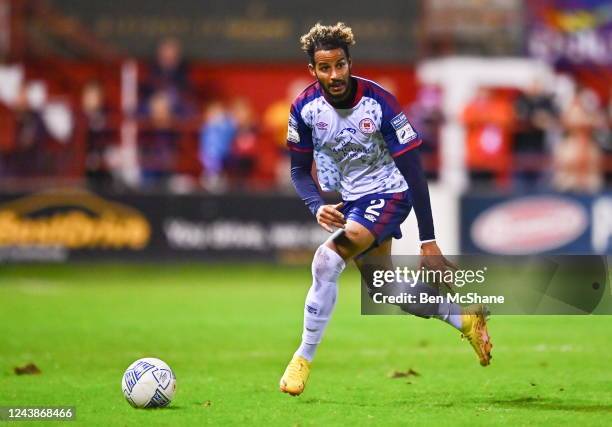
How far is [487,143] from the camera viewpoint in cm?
2039

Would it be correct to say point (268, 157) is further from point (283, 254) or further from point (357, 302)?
point (357, 302)

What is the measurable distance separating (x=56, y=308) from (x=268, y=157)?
257 inches

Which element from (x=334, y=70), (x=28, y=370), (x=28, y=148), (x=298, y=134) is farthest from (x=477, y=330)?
(x=28, y=148)

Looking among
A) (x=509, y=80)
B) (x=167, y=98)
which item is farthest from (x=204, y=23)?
(x=509, y=80)

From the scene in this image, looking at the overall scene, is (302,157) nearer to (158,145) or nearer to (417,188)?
(417,188)

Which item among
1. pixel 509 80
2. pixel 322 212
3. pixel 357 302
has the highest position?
pixel 509 80

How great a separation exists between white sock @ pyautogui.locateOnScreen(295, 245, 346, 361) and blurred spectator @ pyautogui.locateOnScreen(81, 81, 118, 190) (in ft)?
37.1

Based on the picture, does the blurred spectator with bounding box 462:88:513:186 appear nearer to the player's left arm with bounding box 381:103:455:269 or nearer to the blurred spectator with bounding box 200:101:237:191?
the blurred spectator with bounding box 200:101:237:191

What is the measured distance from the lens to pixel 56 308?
15.0 meters

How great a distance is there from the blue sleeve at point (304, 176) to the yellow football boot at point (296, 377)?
1007 mm

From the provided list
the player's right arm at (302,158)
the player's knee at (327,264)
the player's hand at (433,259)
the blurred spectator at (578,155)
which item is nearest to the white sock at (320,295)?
the player's knee at (327,264)

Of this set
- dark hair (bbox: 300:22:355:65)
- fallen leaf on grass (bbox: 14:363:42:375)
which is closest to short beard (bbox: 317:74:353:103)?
dark hair (bbox: 300:22:355:65)

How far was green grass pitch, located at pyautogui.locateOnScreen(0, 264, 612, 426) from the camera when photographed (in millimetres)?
8031

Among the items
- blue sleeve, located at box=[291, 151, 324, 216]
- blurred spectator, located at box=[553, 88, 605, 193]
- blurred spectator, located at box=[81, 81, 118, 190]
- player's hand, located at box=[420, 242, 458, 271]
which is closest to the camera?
player's hand, located at box=[420, 242, 458, 271]
